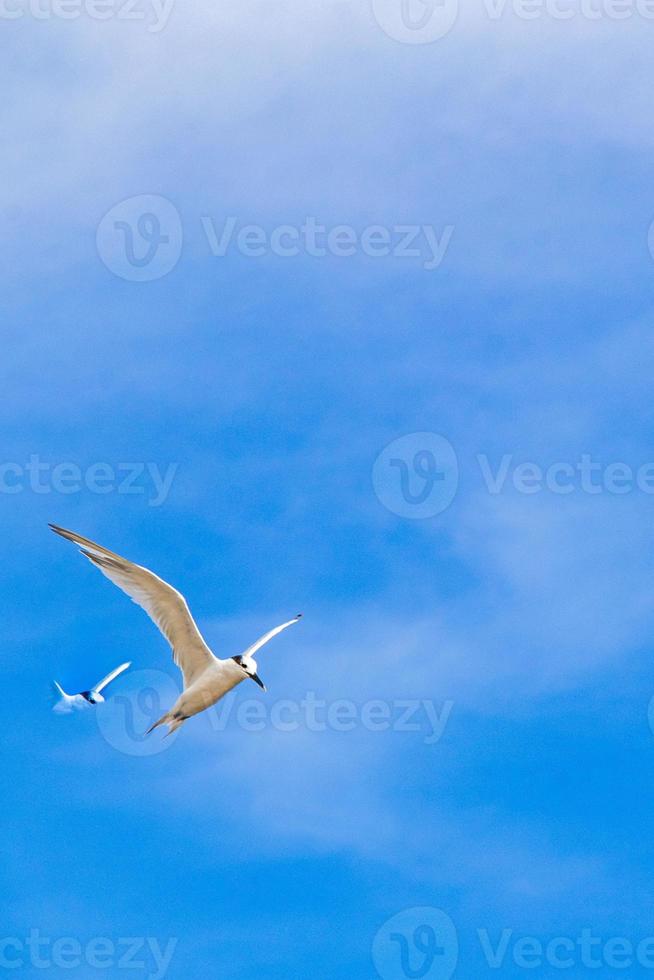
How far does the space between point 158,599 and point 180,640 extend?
1.42m

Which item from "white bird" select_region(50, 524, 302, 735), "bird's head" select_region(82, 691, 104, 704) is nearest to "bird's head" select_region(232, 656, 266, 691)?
"white bird" select_region(50, 524, 302, 735)

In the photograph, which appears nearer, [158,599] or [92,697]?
[158,599]

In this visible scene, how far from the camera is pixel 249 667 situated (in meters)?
50.1

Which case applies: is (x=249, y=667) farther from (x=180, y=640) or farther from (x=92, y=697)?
(x=92, y=697)

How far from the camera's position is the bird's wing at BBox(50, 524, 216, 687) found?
48469mm

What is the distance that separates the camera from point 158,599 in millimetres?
48906

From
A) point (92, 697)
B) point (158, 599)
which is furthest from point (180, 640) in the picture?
point (92, 697)

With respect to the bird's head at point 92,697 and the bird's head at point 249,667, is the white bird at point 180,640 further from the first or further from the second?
the bird's head at point 92,697

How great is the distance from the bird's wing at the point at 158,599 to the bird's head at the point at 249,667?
2.19 feet

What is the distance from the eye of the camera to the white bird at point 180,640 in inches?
1912

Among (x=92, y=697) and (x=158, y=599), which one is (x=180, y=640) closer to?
(x=158, y=599)

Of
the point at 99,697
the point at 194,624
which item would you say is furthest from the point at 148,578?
the point at 99,697

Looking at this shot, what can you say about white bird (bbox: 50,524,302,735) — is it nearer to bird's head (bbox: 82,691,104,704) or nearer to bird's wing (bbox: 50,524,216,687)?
bird's wing (bbox: 50,524,216,687)

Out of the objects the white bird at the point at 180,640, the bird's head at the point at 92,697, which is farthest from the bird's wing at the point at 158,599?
the bird's head at the point at 92,697
